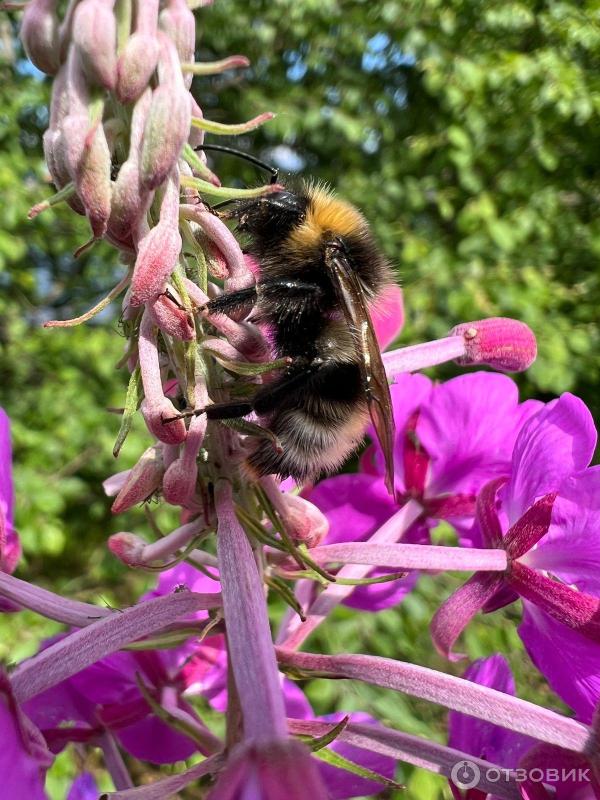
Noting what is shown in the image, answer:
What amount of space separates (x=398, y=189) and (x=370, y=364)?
293 centimetres

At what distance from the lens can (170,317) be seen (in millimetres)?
739

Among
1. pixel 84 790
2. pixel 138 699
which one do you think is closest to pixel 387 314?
pixel 138 699

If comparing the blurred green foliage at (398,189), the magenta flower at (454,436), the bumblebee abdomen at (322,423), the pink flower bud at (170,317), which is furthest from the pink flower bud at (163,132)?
the blurred green foliage at (398,189)

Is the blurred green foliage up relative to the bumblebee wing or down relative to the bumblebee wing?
down

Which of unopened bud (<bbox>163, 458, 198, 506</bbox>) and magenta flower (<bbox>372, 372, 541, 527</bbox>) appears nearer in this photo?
unopened bud (<bbox>163, 458, 198, 506</bbox>)

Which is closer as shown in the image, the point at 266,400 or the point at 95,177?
the point at 95,177

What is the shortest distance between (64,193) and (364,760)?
77 centimetres

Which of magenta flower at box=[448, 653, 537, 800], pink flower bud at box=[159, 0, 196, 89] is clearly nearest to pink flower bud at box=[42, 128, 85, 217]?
pink flower bud at box=[159, 0, 196, 89]

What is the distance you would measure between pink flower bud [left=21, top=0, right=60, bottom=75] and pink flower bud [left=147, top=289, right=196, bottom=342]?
0.85ft

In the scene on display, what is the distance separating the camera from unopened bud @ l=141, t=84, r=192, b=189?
691mm

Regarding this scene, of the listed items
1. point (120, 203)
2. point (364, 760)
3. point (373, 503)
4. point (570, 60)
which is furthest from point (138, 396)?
point (570, 60)

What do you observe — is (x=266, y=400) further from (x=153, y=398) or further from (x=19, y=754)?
(x=19, y=754)

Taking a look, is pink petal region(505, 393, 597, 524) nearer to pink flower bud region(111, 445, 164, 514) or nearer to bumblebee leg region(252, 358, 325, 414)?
bumblebee leg region(252, 358, 325, 414)

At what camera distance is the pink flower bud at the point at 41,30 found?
0.73 metres
